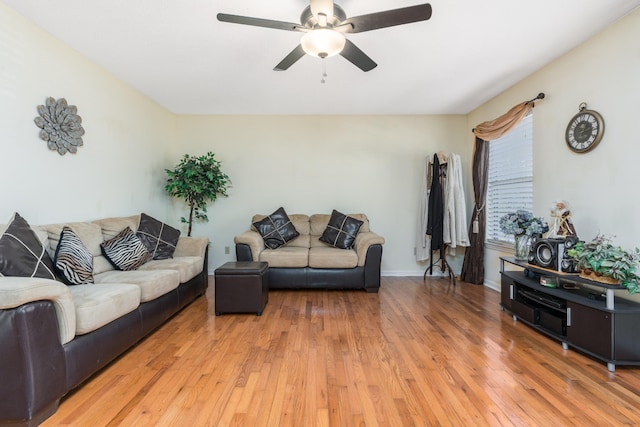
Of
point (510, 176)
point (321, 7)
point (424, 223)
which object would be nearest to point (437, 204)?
point (424, 223)

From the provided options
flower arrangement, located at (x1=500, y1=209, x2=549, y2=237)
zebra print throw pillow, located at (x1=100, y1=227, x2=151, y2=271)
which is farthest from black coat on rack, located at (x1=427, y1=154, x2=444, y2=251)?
zebra print throw pillow, located at (x1=100, y1=227, x2=151, y2=271)

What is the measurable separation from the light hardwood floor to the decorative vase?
66 cm

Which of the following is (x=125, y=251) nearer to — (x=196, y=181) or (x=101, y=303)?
(x=101, y=303)

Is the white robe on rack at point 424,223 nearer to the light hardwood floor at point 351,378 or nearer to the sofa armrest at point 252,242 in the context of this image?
the light hardwood floor at point 351,378

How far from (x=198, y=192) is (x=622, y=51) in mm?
4697

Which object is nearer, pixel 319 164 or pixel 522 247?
pixel 522 247

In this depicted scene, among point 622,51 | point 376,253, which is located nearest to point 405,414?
point 376,253

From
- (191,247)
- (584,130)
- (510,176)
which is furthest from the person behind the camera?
(510,176)

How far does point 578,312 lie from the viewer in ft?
7.27

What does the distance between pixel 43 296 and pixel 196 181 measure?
295cm

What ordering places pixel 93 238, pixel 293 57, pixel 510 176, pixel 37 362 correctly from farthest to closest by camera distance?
pixel 510 176 < pixel 93 238 < pixel 293 57 < pixel 37 362

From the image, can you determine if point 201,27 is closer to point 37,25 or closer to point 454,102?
point 37,25

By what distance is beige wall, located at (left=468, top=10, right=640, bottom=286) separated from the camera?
2.32 metres

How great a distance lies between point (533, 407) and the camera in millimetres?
1633
